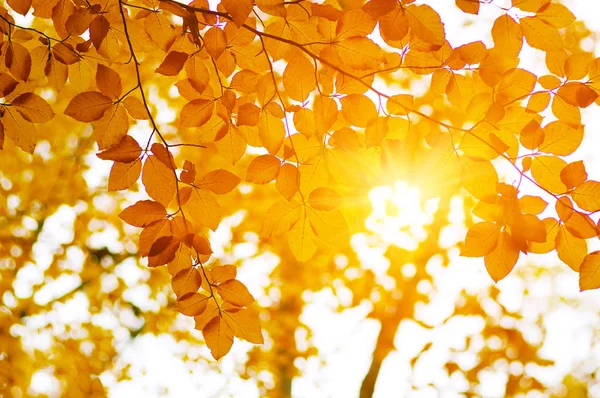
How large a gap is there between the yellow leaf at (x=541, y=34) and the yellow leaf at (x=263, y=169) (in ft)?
2.77

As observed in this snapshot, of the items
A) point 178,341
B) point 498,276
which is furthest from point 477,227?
point 178,341

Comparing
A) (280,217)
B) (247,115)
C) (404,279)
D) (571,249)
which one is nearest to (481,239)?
(571,249)

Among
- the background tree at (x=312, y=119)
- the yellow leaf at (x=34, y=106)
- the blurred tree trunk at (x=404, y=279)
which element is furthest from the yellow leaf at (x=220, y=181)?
the blurred tree trunk at (x=404, y=279)

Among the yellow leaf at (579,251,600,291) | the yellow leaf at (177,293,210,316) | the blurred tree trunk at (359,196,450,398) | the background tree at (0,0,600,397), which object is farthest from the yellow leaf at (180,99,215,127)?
the blurred tree trunk at (359,196,450,398)

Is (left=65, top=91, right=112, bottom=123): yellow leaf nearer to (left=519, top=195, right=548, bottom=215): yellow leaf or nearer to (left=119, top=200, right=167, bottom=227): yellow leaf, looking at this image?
(left=119, top=200, right=167, bottom=227): yellow leaf

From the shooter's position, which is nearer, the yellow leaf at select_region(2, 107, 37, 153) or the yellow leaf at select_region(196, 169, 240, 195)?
the yellow leaf at select_region(196, 169, 240, 195)

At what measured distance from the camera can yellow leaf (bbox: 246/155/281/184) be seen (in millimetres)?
1522

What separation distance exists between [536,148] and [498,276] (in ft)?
1.38

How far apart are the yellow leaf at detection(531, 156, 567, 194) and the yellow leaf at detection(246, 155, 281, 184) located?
0.82 metres

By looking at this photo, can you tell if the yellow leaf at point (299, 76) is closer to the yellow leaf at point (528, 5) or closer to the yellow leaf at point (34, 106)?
the yellow leaf at point (528, 5)

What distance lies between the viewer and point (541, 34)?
1.37 meters

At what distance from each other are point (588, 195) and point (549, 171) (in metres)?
0.13

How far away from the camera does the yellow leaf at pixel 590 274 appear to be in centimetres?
138

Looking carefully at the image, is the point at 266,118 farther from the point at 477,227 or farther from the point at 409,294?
the point at 409,294
